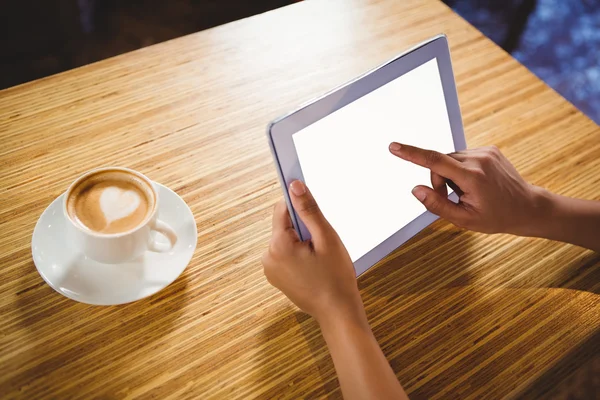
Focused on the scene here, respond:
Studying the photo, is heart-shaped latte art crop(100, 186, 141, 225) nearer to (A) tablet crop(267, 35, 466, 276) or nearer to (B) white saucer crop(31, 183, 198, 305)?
(B) white saucer crop(31, 183, 198, 305)

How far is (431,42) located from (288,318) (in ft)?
1.31

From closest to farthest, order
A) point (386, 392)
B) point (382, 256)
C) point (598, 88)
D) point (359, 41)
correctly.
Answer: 1. point (386, 392)
2. point (382, 256)
3. point (359, 41)
4. point (598, 88)

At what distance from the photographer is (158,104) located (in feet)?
2.76

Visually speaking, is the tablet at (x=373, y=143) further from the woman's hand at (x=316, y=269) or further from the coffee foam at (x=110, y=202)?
the coffee foam at (x=110, y=202)

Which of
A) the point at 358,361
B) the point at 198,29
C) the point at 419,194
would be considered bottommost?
the point at 198,29

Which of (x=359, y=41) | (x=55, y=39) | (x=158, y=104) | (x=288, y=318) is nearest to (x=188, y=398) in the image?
(x=288, y=318)

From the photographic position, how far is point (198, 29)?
215 cm

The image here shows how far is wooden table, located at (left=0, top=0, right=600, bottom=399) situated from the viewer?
1.96ft

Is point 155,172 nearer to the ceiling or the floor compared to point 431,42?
nearer to the floor

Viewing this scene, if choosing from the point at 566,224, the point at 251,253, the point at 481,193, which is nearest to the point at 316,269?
the point at 251,253

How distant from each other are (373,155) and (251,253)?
0.71 feet

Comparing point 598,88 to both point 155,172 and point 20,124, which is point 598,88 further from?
point 20,124

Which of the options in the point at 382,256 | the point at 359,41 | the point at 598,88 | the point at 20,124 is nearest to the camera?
the point at 382,256

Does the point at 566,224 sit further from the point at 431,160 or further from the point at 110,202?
the point at 110,202
